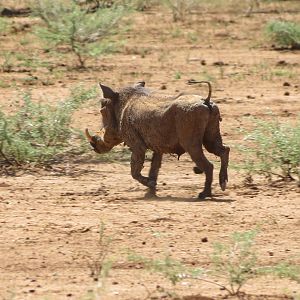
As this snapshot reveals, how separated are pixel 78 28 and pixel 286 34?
391 centimetres

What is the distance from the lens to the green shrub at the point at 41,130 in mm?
11531

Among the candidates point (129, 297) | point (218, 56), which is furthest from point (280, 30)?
point (129, 297)


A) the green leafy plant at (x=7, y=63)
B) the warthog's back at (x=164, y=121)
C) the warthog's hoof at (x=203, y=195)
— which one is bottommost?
the green leafy plant at (x=7, y=63)

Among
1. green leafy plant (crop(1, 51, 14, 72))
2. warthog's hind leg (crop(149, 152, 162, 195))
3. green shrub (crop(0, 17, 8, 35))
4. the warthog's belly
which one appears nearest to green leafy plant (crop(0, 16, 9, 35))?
green shrub (crop(0, 17, 8, 35))

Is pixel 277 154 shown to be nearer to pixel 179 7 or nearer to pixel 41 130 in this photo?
pixel 41 130

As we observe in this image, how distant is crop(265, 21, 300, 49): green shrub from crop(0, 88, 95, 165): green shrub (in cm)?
821

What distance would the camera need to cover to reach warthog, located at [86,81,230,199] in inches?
393

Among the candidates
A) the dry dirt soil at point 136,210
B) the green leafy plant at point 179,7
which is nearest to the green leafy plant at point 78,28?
Answer: the dry dirt soil at point 136,210

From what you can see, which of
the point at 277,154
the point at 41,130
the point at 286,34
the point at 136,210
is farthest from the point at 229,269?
the point at 286,34

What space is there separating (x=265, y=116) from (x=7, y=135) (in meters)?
3.82

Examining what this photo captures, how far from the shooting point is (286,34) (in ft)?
65.2

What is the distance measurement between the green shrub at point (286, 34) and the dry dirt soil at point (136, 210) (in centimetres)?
181

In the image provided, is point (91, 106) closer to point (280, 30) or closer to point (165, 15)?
point (280, 30)

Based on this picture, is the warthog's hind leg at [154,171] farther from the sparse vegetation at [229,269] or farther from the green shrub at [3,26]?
the green shrub at [3,26]
